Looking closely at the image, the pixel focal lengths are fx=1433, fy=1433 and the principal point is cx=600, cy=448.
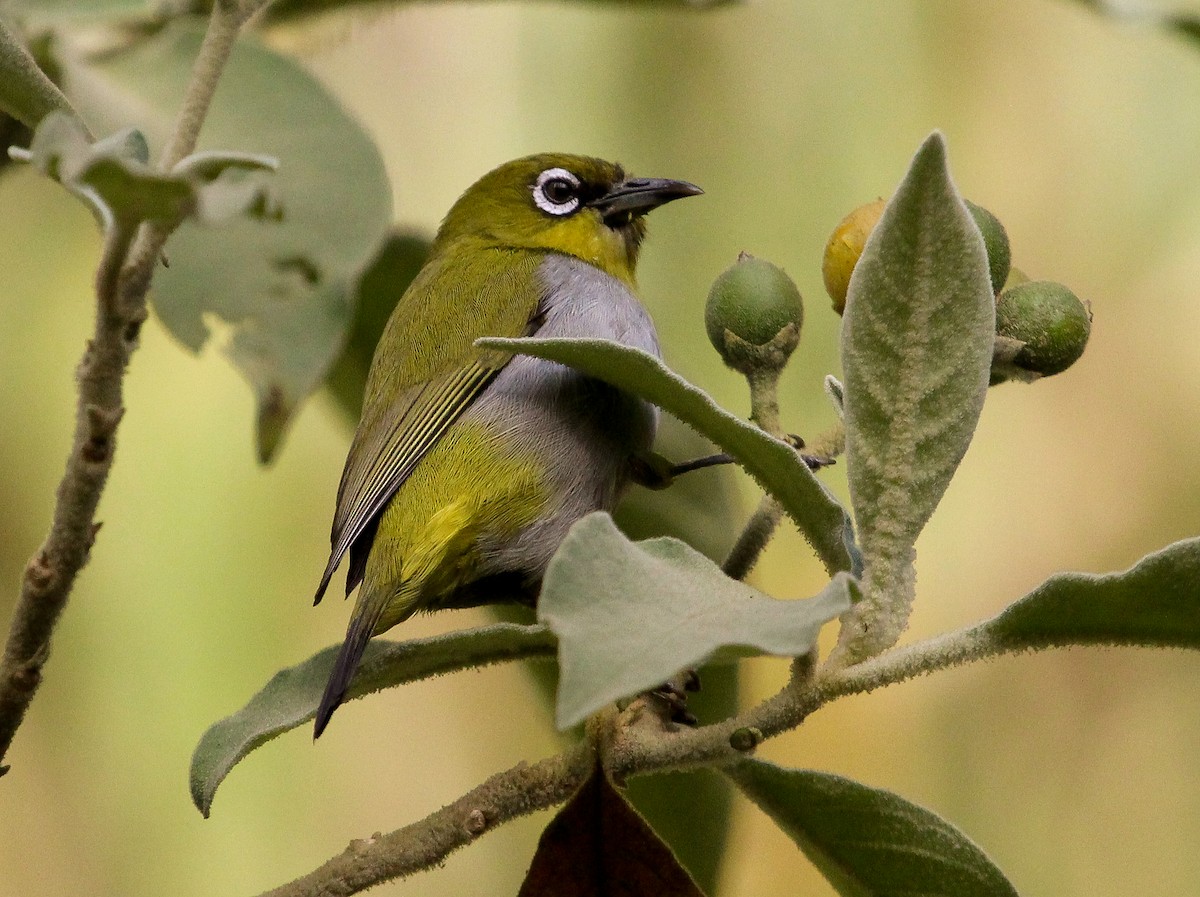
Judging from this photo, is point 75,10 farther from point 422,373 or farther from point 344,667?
point 344,667

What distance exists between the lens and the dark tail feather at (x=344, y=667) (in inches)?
66.1

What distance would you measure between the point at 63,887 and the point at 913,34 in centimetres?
375

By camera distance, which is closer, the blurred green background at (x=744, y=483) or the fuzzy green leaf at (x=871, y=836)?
the fuzzy green leaf at (x=871, y=836)

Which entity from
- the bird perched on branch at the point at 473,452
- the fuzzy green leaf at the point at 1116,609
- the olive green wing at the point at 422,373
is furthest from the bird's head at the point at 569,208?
the fuzzy green leaf at the point at 1116,609

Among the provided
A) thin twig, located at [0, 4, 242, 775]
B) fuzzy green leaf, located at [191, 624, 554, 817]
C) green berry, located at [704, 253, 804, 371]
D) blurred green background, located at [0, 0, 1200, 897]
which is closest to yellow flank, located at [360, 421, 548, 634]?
fuzzy green leaf, located at [191, 624, 554, 817]

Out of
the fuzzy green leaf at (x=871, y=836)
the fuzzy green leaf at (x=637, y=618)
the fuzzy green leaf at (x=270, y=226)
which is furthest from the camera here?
the fuzzy green leaf at (x=270, y=226)

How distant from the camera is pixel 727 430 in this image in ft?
4.93

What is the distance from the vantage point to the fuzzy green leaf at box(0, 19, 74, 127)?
1.57m

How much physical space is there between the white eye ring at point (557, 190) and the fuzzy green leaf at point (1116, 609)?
2.11 meters

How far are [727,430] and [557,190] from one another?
6.61ft

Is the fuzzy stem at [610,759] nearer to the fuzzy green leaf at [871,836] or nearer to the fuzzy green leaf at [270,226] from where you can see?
the fuzzy green leaf at [871,836]

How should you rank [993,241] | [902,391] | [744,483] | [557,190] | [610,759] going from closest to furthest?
1. [902,391]
2. [610,759]
3. [993,241]
4. [557,190]
5. [744,483]

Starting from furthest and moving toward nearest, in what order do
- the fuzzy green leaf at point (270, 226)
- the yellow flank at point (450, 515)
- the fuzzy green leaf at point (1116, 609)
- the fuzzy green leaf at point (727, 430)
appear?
the fuzzy green leaf at point (270, 226), the yellow flank at point (450, 515), the fuzzy green leaf at point (727, 430), the fuzzy green leaf at point (1116, 609)

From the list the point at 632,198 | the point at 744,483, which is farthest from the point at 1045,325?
the point at 744,483
